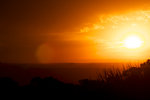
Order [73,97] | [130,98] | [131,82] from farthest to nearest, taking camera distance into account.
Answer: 1. [131,82]
2. [73,97]
3. [130,98]

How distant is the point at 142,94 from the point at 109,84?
1387mm

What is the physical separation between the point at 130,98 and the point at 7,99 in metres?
3.99

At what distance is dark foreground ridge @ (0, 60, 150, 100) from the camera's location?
7183 millimetres

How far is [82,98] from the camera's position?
7.16 m

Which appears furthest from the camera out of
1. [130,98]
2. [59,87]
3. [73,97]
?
[59,87]

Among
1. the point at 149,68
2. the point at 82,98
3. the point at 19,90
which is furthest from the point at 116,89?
the point at 19,90

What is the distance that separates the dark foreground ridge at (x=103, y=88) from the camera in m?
7.18

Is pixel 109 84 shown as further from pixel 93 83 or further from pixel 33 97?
pixel 33 97

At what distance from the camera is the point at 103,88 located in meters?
7.86

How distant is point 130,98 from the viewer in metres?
6.89

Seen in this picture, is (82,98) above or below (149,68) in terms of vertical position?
below

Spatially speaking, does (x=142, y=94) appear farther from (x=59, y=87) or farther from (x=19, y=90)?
(x=19, y=90)

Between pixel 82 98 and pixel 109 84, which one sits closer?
pixel 82 98

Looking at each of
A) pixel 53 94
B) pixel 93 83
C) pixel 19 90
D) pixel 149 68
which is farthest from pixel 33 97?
pixel 149 68
